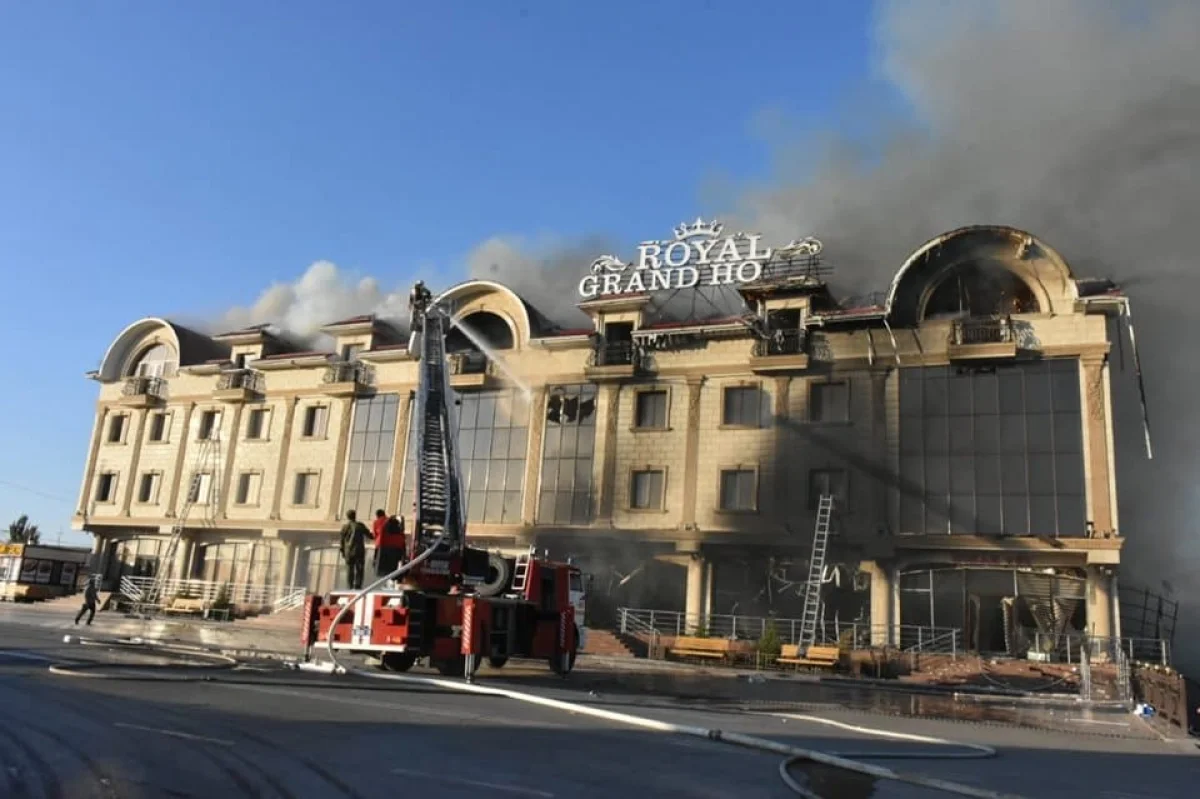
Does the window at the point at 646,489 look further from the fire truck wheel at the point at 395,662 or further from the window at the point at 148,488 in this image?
the window at the point at 148,488

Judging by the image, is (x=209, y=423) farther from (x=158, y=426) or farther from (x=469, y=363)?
(x=469, y=363)

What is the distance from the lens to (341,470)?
42938 mm

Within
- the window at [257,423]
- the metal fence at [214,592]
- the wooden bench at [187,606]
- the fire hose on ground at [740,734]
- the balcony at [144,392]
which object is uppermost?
the balcony at [144,392]

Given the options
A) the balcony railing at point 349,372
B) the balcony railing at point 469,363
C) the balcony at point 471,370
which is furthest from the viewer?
the balcony railing at point 349,372

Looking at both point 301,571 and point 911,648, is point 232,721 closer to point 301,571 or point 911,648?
point 911,648

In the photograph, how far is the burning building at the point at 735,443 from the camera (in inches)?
1208

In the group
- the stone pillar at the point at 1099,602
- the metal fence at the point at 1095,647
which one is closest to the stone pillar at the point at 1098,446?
the stone pillar at the point at 1099,602

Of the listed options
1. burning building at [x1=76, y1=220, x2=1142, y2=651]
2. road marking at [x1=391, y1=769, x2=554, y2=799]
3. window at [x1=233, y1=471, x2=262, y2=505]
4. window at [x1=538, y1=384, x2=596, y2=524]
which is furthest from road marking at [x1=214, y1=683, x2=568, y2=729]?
window at [x1=233, y1=471, x2=262, y2=505]

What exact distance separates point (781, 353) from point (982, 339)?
23.2 feet

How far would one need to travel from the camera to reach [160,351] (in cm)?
5128

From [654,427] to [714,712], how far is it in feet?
78.9

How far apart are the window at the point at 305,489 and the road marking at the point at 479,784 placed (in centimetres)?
3807

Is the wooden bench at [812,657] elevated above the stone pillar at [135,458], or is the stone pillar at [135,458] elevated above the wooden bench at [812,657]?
the stone pillar at [135,458]

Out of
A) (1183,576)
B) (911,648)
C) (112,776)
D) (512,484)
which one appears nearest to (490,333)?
(512,484)
